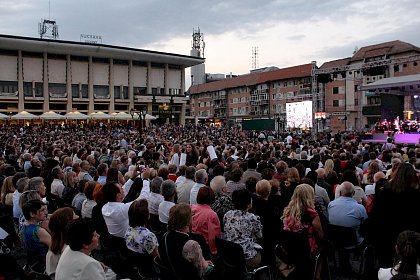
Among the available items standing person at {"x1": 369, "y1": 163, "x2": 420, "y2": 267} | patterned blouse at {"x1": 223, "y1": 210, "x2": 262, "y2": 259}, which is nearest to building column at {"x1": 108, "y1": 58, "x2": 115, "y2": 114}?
patterned blouse at {"x1": 223, "y1": 210, "x2": 262, "y2": 259}

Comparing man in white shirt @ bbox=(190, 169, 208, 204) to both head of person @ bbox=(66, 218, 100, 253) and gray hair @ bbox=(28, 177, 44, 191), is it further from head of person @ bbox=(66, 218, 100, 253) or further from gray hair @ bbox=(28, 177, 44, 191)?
head of person @ bbox=(66, 218, 100, 253)

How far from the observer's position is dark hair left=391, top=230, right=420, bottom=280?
2846mm

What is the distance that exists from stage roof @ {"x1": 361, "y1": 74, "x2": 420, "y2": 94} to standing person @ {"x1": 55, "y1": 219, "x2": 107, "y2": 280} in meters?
24.6

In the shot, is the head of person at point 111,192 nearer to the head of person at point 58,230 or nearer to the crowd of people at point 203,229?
the crowd of people at point 203,229

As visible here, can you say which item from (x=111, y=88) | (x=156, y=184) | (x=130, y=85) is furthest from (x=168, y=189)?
(x=130, y=85)

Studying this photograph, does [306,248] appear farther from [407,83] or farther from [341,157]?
[407,83]

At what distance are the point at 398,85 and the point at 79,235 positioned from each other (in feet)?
85.2

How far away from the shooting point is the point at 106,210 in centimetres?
548

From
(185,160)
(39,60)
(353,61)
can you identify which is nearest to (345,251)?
(185,160)

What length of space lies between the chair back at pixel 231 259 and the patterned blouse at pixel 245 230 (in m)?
0.28

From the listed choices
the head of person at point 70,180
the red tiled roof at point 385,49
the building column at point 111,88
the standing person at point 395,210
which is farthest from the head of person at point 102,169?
the building column at point 111,88

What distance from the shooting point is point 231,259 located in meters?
4.40

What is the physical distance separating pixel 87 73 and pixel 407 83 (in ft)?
173

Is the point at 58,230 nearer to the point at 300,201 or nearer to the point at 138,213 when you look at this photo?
the point at 138,213
